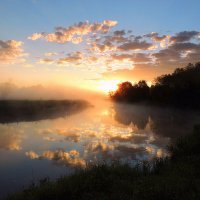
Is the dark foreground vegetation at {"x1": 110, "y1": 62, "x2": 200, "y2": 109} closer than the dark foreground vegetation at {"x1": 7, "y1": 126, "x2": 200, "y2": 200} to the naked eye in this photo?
No

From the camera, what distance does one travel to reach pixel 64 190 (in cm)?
1056

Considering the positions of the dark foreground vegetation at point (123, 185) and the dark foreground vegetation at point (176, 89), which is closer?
the dark foreground vegetation at point (123, 185)

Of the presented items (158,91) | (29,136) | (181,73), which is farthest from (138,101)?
(29,136)

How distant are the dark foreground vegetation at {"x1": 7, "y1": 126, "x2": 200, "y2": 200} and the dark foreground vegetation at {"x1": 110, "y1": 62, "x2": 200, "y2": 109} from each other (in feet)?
200

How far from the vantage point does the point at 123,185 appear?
429 inches

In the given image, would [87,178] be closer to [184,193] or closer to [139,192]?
[139,192]

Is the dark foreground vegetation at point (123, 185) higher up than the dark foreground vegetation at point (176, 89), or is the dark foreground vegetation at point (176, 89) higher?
the dark foreground vegetation at point (176, 89)

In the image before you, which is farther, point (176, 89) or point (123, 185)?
point (176, 89)

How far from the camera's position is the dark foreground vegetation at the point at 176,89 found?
73.1 meters

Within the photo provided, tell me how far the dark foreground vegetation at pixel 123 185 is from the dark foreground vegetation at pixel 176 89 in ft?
200

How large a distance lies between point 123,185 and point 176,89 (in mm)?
68993

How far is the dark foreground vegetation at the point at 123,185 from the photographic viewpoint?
9.62m

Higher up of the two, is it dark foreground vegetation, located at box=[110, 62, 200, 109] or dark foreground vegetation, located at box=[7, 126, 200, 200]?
dark foreground vegetation, located at box=[110, 62, 200, 109]

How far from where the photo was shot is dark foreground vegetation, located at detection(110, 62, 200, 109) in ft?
240
